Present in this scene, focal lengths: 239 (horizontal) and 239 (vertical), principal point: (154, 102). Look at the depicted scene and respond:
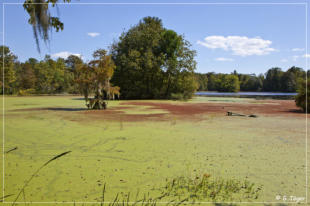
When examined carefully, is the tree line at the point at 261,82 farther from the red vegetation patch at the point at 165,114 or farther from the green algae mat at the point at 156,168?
the green algae mat at the point at 156,168

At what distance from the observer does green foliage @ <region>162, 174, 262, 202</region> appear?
95.7 inches

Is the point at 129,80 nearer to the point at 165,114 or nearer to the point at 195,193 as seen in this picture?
the point at 165,114

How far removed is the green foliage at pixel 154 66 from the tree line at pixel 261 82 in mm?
32788

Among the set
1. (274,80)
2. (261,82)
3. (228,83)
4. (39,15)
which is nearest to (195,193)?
(39,15)

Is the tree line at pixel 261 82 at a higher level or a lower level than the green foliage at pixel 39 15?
higher

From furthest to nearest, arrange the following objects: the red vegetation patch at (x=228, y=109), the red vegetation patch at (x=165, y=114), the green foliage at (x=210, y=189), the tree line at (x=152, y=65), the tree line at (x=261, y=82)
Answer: the tree line at (x=261, y=82)
the tree line at (x=152, y=65)
the red vegetation patch at (x=228, y=109)
the red vegetation patch at (x=165, y=114)
the green foliage at (x=210, y=189)

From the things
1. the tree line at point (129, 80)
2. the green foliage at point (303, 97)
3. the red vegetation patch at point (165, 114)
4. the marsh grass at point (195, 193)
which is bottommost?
the marsh grass at point (195, 193)

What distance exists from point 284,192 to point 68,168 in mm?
2635

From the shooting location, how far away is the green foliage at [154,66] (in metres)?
24.7

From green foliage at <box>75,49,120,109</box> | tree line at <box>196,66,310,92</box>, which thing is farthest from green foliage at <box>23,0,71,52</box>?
tree line at <box>196,66,310,92</box>

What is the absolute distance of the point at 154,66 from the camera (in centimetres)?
2462

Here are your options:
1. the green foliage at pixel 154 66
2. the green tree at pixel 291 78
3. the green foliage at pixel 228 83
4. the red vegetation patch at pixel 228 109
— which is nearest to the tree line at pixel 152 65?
the green foliage at pixel 154 66

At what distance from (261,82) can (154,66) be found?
5646cm

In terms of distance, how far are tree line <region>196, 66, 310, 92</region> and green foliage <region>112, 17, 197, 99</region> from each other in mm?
32788
